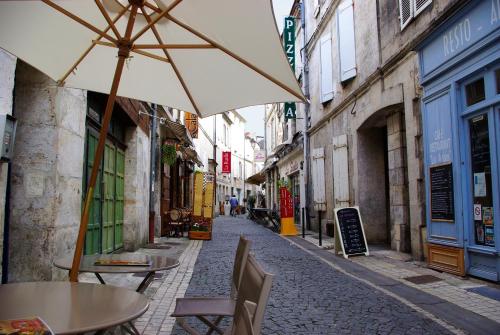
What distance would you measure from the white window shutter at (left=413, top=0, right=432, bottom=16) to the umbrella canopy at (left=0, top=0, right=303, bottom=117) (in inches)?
206

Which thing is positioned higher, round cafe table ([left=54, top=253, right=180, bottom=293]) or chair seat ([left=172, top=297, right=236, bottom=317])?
round cafe table ([left=54, top=253, right=180, bottom=293])

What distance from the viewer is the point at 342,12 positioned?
11375mm

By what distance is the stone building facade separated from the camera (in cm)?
764

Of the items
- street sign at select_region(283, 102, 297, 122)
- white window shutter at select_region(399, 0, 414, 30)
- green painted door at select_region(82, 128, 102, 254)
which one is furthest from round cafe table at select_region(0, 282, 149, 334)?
street sign at select_region(283, 102, 297, 122)

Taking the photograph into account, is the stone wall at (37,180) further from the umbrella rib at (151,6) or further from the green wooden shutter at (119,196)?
the green wooden shutter at (119,196)

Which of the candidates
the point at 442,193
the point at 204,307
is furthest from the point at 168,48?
the point at 442,193

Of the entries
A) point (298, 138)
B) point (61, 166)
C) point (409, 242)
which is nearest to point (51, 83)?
point (61, 166)

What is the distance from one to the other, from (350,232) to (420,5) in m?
4.09

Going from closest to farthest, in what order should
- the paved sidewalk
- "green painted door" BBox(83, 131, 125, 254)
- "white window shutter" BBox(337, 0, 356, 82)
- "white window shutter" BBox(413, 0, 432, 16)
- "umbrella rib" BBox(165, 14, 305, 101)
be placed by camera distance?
"umbrella rib" BBox(165, 14, 305, 101) → the paved sidewalk → "green painted door" BBox(83, 131, 125, 254) → "white window shutter" BBox(413, 0, 432, 16) → "white window shutter" BBox(337, 0, 356, 82)

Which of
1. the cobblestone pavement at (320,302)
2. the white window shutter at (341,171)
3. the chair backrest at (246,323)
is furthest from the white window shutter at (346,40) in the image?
the chair backrest at (246,323)

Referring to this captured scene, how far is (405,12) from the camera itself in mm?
7996

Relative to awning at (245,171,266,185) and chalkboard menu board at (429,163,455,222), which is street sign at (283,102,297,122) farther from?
awning at (245,171,266,185)

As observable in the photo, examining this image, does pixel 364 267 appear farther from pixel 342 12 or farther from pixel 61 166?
pixel 342 12

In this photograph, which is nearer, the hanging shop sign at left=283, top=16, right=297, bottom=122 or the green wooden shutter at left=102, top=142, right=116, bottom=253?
the green wooden shutter at left=102, top=142, right=116, bottom=253
